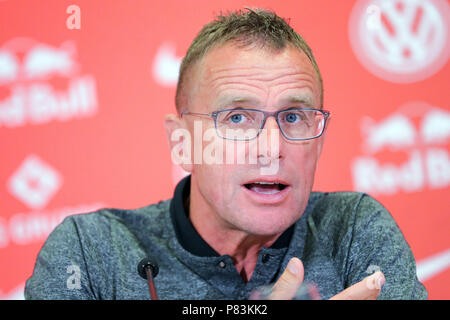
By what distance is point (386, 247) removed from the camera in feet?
3.90

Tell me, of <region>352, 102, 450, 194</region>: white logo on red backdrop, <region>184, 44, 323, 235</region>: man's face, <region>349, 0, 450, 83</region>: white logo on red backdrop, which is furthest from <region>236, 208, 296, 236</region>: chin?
<region>349, 0, 450, 83</region>: white logo on red backdrop

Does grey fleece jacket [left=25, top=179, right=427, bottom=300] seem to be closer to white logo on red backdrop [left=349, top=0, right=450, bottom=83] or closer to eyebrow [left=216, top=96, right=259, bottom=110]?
eyebrow [left=216, top=96, right=259, bottom=110]

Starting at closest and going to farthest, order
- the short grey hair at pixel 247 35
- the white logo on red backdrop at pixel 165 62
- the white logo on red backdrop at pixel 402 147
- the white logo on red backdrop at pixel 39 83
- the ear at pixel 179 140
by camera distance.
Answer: the short grey hair at pixel 247 35 < the ear at pixel 179 140 < the white logo on red backdrop at pixel 39 83 < the white logo on red backdrop at pixel 165 62 < the white logo on red backdrop at pixel 402 147

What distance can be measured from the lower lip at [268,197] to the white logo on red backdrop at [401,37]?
1.10 metres

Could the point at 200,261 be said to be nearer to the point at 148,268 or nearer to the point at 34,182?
the point at 148,268

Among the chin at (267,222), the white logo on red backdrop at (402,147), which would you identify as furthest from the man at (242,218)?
the white logo on red backdrop at (402,147)

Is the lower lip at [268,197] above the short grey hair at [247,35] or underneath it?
underneath

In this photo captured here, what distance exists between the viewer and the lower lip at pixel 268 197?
1.11 meters

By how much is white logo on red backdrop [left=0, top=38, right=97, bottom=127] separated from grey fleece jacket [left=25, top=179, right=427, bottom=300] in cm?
67

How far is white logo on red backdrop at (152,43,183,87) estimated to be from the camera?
191cm

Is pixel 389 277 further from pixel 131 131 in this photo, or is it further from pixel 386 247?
pixel 131 131

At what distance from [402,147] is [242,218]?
1157mm

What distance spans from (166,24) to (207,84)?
2.54ft

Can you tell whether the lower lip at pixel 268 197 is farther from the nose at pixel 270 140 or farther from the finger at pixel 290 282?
the finger at pixel 290 282
